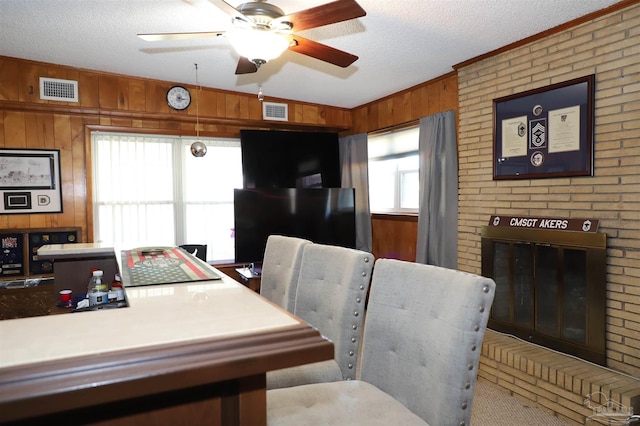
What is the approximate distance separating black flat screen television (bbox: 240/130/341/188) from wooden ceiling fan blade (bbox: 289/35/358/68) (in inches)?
102

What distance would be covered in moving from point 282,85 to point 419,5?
2184mm

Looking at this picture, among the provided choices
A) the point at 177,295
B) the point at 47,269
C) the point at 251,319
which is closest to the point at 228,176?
the point at 47,269

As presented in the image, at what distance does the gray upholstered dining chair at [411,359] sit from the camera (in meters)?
1.27

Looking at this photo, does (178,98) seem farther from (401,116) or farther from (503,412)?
(503,412)

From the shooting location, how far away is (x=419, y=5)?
2602 mm

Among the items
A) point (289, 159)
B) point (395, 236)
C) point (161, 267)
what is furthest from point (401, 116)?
point (161, 267)

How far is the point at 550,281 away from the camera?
2.95 metres

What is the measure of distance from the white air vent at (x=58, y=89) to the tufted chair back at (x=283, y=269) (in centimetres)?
290

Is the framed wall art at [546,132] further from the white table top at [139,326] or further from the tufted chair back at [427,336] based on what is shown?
the white table top at [139,326]

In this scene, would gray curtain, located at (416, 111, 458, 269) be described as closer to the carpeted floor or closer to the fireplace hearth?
the fireplace hearth

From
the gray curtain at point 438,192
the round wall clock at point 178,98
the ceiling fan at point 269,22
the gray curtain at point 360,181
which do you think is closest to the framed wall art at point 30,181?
the round wall clock at point 178,98

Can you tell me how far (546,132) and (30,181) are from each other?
184 inches

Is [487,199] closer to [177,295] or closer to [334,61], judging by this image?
[334,61]

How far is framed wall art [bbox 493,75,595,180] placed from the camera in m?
2.76
